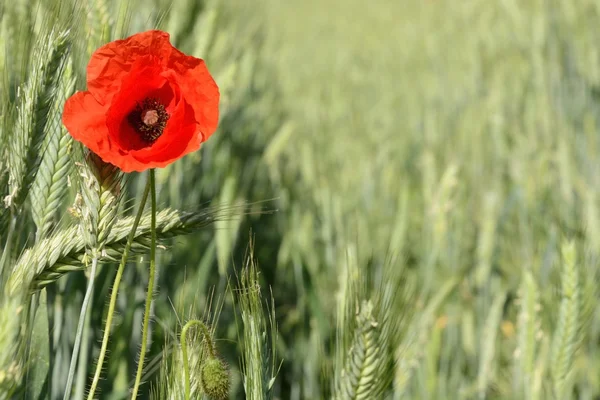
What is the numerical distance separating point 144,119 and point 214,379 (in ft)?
0.85

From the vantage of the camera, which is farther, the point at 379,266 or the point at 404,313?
the point at 379,266

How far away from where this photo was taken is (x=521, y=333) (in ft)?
3.42

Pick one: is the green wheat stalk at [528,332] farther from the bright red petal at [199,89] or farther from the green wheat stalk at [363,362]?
the bright red petal at [199,89]

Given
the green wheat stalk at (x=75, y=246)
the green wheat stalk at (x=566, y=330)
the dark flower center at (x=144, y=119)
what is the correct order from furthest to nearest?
the green wheat stalk at (x=566, y=330)
the dark flower center at (x=144, y=119)
the green wheat stalk at (x=75, y=246)

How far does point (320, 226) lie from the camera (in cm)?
188

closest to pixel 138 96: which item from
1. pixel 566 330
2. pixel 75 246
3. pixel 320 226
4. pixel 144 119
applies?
pixel 144 119

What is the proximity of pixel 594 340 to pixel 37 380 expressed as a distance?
112 centimetres

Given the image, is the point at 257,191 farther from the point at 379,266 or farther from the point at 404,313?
the point at 404,313

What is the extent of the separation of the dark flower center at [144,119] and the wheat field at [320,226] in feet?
0.16

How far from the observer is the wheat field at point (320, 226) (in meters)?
0.66

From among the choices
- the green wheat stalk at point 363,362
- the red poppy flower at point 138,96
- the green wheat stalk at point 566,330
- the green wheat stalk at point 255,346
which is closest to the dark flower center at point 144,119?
the red poppy flower at point 138,96

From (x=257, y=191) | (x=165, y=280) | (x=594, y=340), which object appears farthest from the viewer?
(x=257, y=191)

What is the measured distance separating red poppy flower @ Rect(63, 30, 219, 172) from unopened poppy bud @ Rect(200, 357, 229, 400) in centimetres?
19

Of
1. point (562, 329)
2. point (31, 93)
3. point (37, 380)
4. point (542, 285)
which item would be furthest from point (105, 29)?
point (542, 285)
